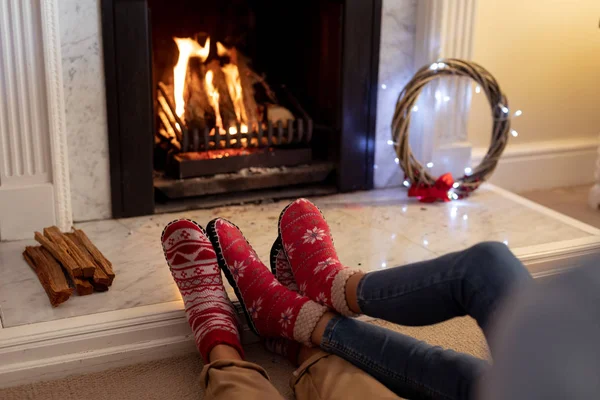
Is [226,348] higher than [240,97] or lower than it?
lower

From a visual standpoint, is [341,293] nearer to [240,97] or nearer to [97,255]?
[97,255]

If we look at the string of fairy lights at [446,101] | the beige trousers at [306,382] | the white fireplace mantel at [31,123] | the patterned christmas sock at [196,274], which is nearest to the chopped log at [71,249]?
the white fireplace mantel at [31,123]

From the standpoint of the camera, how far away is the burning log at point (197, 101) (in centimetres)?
244

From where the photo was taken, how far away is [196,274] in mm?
1668

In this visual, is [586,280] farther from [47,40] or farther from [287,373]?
[47,40]

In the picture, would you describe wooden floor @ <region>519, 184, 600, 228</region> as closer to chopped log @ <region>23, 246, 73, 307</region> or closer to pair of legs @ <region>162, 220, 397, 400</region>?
pair of legs @ <region>162, 220, 397, 400</region>

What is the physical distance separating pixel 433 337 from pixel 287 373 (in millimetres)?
368

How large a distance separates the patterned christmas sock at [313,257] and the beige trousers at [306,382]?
0.37 ft

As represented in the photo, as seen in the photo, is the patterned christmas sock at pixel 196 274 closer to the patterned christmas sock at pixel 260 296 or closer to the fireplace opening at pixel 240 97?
the patterned christmas sock at pixel 260 296

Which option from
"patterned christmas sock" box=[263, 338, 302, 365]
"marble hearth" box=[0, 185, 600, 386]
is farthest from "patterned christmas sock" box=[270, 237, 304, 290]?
"marble hearth" box=[0, 185, 600, 386]

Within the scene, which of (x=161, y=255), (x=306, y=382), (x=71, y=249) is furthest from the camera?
(x=161, y=255)

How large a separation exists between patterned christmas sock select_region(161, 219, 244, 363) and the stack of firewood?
0.22m

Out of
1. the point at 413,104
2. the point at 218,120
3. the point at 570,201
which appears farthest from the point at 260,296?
the point at 570,201

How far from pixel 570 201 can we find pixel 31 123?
194cm
